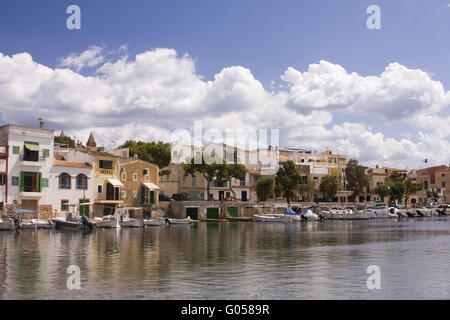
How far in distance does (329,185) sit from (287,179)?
14839mm

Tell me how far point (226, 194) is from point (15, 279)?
64.3 metres

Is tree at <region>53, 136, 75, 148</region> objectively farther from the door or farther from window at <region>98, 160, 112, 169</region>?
the door

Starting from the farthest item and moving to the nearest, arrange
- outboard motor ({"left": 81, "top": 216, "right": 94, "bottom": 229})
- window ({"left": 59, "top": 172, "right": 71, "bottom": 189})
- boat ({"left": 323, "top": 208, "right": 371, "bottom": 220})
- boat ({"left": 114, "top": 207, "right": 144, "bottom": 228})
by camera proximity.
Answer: boat ({"left": 323, "top": 208, "right": 371, "bottom": 220}), window ({"left": 59, "top": 172, "right": 71, "bottom": 189}), boat ({"left": 114, "top": 207, "right": 144, "bottom": 228}), outboard motor ({"left": 81, "top": 216, "right": 94, "bottom": 229})

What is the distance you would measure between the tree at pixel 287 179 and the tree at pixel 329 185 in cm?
1186

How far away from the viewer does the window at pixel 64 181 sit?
190 ft

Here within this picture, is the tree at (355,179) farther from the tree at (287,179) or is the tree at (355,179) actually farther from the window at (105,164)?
the window at (105,164)

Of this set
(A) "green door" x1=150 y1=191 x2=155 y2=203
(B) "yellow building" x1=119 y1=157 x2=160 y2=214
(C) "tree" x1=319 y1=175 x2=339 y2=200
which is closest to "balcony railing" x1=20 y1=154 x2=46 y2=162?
(B) "yellow building" x1=119 y1=157 x2=160 y2=214

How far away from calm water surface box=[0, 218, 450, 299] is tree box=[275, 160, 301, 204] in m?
46.2

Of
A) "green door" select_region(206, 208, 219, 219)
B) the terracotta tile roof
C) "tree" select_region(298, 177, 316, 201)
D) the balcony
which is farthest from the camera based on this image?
"tree" select_region(298, 177, 316, 201)

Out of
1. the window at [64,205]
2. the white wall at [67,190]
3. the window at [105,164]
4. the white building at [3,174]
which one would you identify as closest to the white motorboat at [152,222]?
the white wall at [67,190]

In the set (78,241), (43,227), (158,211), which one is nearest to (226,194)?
(158,211)

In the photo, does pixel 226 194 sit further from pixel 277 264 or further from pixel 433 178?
pixel 433 178

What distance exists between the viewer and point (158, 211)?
6838 centimetres

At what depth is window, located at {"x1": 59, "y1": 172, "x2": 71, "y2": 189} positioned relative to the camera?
58000 mm
